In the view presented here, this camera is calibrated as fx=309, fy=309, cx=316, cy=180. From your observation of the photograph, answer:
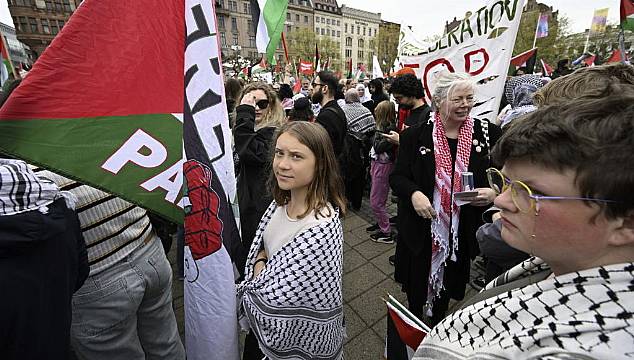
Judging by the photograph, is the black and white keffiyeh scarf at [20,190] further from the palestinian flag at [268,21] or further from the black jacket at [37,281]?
the palestinian flag at [268,21]

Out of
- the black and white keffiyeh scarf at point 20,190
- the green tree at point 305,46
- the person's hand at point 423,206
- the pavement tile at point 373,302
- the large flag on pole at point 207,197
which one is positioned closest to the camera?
the black and white keffiyeh scarf at point 20,190

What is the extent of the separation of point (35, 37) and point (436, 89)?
56019 mm

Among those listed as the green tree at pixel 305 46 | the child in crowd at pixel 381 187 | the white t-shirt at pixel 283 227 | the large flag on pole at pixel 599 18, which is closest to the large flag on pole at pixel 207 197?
the white t-shirt at pixel 283 227

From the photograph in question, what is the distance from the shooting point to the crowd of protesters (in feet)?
2.06

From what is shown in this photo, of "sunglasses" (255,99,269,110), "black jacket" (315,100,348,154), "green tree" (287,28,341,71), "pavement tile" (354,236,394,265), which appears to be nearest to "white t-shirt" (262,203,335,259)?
"sunglasses" (255,99,269,110)

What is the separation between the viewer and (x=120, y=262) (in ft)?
5.03

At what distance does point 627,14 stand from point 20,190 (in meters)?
5.18

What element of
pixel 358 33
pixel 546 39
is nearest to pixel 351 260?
pixel 546 39

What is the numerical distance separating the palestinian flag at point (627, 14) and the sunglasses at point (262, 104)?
12.6ft

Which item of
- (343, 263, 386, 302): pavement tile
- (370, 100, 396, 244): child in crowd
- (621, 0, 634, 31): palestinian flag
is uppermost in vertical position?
(621, 0, 634, 31): palestinian flag

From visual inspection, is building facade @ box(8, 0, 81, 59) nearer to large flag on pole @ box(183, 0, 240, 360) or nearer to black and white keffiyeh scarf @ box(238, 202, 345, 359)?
large flag on pole @ box(183, 0, 240, 360)

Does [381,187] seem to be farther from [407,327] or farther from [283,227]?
[407,327]

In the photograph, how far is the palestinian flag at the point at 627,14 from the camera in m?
3.28

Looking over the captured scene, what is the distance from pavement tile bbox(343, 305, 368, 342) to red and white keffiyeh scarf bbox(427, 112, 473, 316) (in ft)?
2.78
